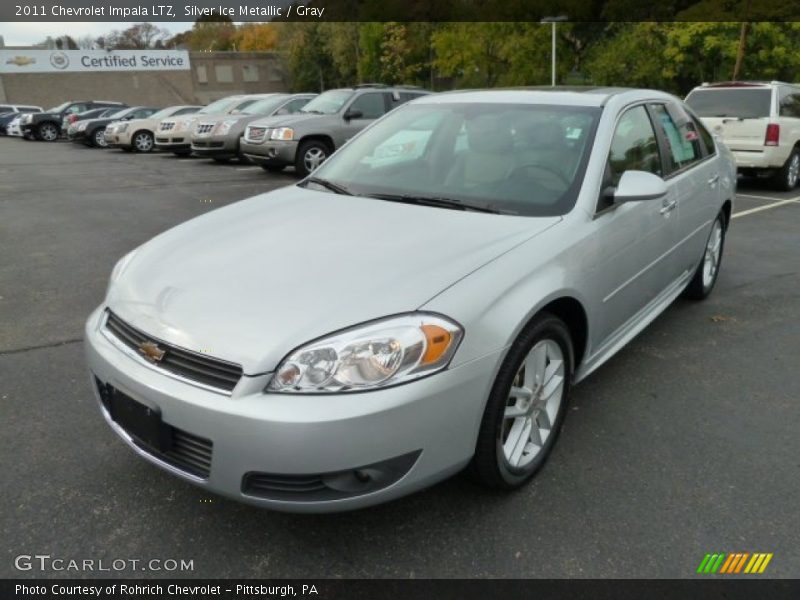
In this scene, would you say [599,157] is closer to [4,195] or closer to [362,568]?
[362,568]

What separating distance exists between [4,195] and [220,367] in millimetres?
11122

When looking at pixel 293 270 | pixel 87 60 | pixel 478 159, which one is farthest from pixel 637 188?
pixel 87 60

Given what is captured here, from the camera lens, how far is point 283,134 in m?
11.9

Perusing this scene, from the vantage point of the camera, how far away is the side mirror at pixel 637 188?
9.55ft

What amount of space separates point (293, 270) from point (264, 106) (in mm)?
13540

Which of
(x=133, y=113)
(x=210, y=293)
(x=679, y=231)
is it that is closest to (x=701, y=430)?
(x=679, y=231)

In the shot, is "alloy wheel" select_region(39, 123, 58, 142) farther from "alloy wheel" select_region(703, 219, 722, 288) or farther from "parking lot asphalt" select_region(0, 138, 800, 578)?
"alloy wheel" select_region(703, 219, 722, 288)

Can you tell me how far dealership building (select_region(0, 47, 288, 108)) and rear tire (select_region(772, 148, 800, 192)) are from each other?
2116 inches

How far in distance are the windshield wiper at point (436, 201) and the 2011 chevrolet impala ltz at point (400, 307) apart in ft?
0.04

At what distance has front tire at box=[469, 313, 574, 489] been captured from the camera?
233 cm

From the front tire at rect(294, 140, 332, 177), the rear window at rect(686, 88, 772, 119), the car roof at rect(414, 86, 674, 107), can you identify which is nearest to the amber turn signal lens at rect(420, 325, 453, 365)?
the car roof at rect(414, 86, 674, 107)

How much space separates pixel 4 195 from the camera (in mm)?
10992

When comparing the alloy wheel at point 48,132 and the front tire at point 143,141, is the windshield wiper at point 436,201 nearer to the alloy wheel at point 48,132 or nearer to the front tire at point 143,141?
the front tire at point 143,141

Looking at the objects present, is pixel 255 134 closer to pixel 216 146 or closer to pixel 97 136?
pixel 216 146
